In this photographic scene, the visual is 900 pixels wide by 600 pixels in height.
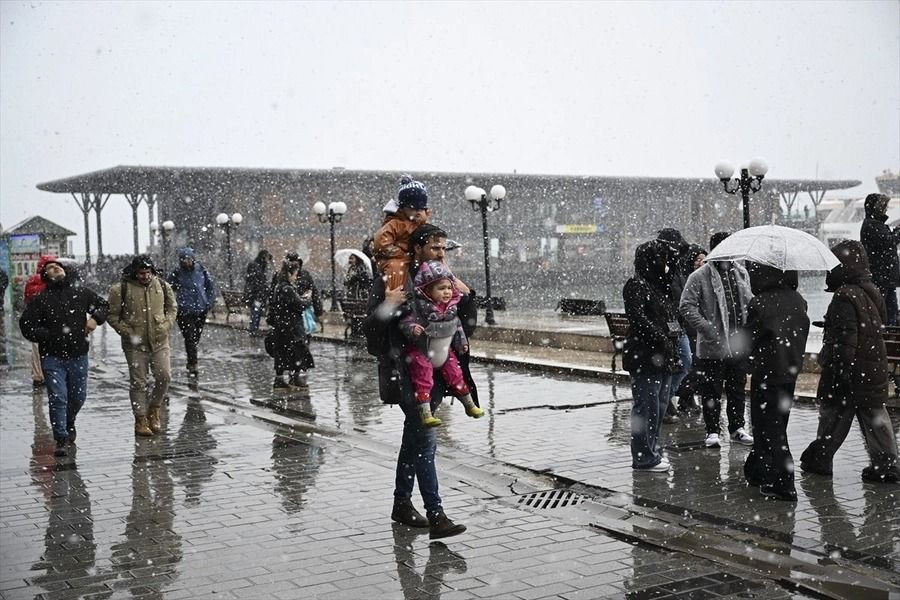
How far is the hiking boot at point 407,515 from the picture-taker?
6.38m

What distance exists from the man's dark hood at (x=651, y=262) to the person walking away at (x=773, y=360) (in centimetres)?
78

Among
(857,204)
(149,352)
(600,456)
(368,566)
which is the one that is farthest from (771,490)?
(857,204)

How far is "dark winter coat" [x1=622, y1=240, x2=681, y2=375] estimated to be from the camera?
24.9 feet

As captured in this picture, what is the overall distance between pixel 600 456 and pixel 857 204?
99.4 metres

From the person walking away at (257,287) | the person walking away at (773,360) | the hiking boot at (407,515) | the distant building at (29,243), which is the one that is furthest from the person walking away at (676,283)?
the distant building at (29,243)

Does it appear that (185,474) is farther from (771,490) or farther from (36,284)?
(36,284)

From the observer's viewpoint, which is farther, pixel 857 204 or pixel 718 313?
pixel 857 204

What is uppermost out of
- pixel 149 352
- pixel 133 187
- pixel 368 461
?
pixel 133 187

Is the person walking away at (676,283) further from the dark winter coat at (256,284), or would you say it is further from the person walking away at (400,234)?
the dark winter coat at (256,284)

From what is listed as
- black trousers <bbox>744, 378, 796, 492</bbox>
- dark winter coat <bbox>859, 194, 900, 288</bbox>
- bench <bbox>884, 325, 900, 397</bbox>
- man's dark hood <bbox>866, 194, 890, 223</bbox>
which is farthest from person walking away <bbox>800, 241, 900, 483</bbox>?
dark winter coat <bbox>859, 194, 900, 288</bbox>

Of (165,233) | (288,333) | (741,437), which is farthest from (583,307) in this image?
(165,233)

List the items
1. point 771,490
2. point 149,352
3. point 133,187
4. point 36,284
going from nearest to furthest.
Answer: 1. point 771,490
2. point 149,352
3. point 36,284
4. point 133,187

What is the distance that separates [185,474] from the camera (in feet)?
27.0

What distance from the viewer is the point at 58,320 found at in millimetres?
9445
